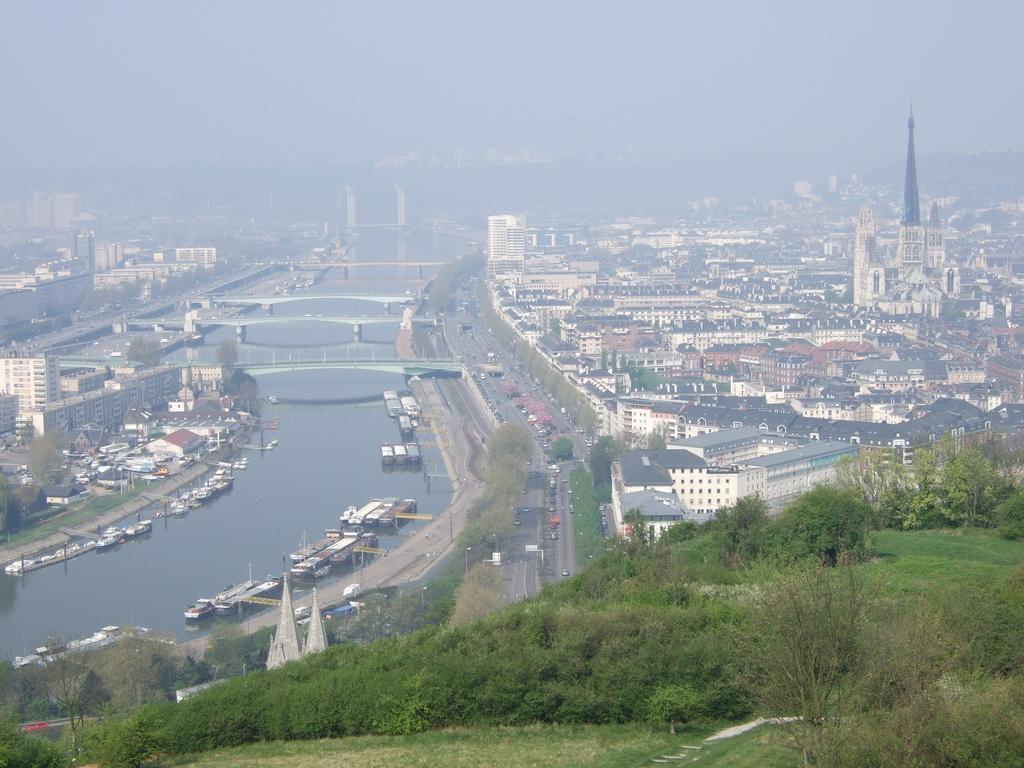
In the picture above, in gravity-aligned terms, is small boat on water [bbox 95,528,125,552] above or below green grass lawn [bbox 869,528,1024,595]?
below

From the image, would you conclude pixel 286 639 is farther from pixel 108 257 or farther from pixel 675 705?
pixel 108 257

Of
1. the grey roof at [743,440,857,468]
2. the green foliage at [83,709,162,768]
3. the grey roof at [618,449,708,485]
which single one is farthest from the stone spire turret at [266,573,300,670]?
the grey roof at [743,440,857,468]

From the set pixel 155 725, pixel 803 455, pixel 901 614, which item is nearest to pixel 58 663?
pixel 155 725

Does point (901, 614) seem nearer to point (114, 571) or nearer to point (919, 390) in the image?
point (114, 571)

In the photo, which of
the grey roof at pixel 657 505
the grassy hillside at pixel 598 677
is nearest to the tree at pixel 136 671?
the grassy hillside at pixel 598 677

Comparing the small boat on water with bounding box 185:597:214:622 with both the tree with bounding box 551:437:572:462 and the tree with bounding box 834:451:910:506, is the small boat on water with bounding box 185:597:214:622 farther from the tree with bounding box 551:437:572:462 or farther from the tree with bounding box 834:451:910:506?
the tree with bounding box 551:437:572:462
